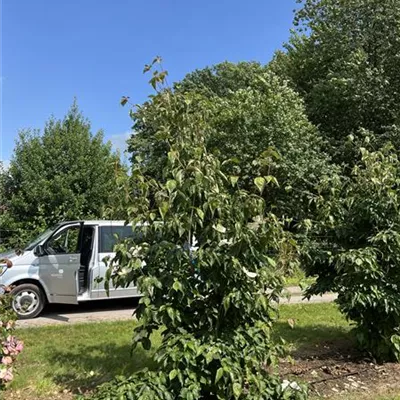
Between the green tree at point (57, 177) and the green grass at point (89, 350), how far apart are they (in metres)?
6.70

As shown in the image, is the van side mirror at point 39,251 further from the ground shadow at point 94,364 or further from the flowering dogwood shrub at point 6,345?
the flowering dogwood shrub at point 6,345

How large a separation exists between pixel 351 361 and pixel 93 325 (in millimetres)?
4559

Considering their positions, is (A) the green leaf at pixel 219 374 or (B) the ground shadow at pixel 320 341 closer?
(A) the green leaf at pixel 219 374

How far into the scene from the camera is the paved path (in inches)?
355

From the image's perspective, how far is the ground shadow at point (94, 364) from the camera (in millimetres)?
4918

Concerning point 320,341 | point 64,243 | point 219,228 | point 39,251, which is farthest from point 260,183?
point 64,243

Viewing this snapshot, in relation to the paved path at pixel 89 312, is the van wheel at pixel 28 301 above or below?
above

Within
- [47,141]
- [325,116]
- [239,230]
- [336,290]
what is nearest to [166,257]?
[239,230]

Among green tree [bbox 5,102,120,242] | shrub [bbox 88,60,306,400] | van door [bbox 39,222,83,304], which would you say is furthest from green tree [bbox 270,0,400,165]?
shrub [bbox 88,60,306,400]

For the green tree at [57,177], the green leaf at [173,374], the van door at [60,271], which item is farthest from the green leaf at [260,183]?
the green tree at [57,177]

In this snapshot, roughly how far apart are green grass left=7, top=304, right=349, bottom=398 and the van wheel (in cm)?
143

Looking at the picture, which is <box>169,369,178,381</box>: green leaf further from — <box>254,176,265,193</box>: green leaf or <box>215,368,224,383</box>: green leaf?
<box>254,176,265,193</box>: green leaf

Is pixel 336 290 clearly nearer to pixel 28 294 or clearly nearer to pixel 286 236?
pixel 286 236

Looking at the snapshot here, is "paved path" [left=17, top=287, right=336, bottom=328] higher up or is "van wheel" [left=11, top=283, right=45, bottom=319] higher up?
"van wheel" [left=11, top=283, right=45, bottom=319]
